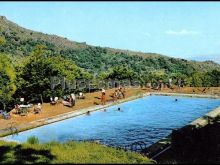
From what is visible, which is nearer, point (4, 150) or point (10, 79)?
point (4, 150)

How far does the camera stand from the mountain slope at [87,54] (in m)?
113

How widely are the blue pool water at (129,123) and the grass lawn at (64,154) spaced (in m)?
7.13

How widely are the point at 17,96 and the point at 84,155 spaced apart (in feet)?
88.8

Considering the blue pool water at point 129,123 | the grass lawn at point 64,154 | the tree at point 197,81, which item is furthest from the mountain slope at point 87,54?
the grass lawn at point 64,154

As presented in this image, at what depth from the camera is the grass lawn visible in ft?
48.1

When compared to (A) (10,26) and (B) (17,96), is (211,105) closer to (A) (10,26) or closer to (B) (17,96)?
(B) (17,96)

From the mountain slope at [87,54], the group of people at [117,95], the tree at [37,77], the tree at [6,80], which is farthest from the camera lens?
the mountain slope at [87,54]

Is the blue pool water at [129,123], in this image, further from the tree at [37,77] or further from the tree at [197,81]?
the tree at [197,81]

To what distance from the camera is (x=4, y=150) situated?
17.0 metres

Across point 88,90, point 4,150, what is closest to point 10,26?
point 88,90

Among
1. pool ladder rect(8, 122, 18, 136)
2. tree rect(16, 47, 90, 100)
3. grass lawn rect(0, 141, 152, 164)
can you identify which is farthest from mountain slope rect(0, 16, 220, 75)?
grass lawn rect(0, 141, 152, 164)

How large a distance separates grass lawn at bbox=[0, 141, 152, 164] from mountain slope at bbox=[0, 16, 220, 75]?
86050 millimetres

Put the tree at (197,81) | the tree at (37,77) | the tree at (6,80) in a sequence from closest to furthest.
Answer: the tree at (6,80) → the tree at (37,77) → the tree at (197,81)

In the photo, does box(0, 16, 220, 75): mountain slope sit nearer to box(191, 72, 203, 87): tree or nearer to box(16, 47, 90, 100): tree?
box(191, 72, 203, 87): tree
